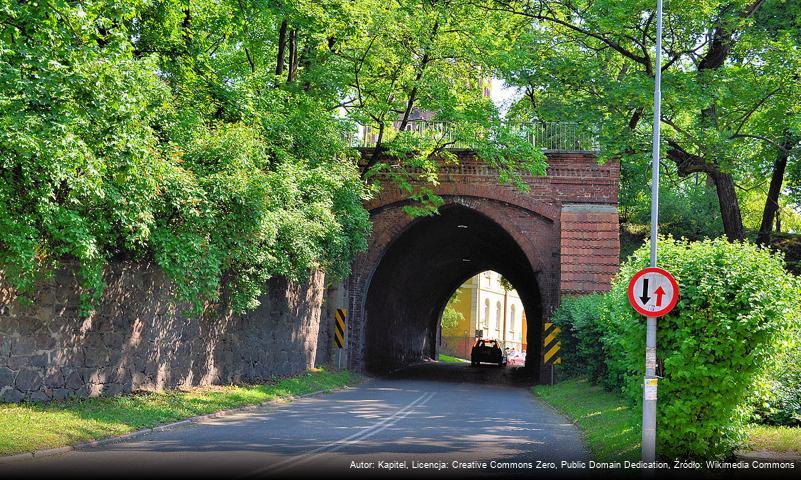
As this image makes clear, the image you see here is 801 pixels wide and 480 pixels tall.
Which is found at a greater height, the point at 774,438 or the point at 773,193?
the point at 773,193

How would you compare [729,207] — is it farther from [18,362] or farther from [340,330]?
[18,362]

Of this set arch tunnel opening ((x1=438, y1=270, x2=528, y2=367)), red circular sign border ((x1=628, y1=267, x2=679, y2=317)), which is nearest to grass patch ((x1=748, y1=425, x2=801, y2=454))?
red circular sign border ((x1=628, y1=267, x2=679, y2=317))

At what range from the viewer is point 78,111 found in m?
10.3

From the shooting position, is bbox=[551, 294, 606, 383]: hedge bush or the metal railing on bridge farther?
the metal railing on bridge

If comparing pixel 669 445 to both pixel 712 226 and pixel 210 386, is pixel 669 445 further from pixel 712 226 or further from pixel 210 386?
pixel 712 226

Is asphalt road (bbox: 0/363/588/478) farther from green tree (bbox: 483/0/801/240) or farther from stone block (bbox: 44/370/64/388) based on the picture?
green tree (bbox: 483/0/801/240)

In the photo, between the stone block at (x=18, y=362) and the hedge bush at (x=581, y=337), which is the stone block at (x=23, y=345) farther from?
the hedge bush at (x=581, y=337)

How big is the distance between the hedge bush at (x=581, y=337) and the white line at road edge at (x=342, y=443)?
15.7ft

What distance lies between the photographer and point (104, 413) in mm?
12906

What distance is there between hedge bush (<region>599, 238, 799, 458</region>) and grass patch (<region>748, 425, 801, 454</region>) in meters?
0.70

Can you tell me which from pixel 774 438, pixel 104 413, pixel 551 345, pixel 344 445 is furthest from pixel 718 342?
pixel 551 345

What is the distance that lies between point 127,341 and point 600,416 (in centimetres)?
903

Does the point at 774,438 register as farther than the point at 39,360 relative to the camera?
No

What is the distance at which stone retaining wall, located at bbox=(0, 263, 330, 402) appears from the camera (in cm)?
1258
